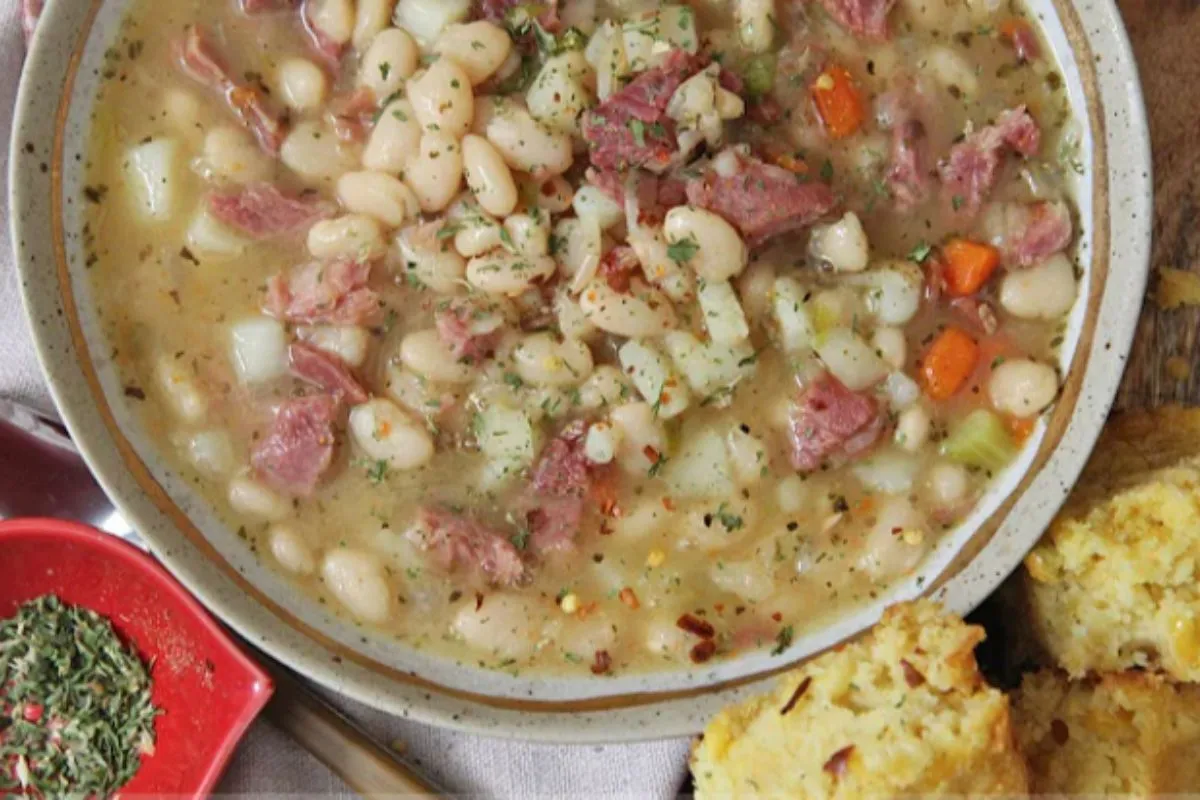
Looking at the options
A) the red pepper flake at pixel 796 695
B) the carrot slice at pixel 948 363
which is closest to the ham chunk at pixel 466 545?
the red pepper flake at pixel 796 695

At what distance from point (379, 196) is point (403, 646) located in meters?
0.87

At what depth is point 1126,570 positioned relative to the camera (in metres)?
2.24

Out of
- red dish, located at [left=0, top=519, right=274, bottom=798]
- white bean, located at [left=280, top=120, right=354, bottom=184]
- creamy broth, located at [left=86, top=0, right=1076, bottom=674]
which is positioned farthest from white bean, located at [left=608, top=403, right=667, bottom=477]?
red dish, located at [left=0, top=519, right=274, bottom=798]

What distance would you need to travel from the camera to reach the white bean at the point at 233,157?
228 cm

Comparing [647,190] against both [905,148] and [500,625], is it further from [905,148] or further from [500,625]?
[500,625]

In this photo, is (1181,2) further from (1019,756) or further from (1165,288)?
(1019,756)

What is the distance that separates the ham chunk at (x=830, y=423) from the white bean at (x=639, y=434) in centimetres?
27

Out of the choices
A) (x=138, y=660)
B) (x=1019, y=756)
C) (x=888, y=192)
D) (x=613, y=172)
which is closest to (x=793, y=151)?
(x=888, y=192)

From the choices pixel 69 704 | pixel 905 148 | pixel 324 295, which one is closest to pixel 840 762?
pixel 905 148

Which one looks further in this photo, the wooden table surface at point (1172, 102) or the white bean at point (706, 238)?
the wooden table surface at point (1172, 102)

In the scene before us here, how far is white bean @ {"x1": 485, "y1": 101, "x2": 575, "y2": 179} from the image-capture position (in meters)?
2.25

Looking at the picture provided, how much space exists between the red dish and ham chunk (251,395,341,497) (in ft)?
1.70

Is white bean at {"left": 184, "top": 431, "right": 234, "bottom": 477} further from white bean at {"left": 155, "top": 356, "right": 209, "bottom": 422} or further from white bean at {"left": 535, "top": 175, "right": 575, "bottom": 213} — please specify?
white bean at {"left": 535, "top": 175, "right": 575, "bottom": 213}

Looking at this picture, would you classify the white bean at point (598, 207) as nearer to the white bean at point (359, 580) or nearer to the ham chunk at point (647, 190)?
the ham chunk at point (647, 190)
